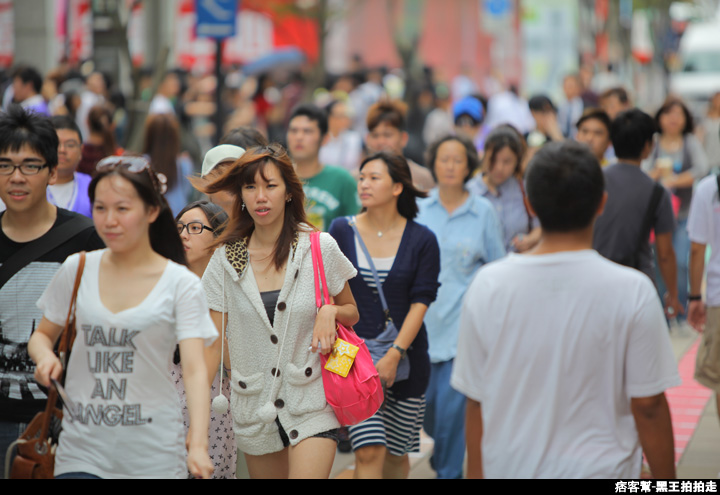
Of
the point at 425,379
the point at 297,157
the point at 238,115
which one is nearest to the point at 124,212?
the point at 425,379

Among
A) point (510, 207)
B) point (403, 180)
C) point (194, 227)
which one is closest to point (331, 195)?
point (510, 207)

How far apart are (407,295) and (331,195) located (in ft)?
6.54

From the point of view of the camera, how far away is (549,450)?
3.45 m

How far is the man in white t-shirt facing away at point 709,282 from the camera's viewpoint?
265 inches

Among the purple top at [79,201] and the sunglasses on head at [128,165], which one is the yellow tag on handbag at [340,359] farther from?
the purple top at [79,201]

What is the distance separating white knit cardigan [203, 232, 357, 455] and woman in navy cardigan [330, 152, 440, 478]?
3.34 ft

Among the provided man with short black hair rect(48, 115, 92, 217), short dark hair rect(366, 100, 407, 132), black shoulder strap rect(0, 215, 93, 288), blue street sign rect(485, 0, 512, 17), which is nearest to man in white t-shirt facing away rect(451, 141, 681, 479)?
black shoulder strap rect(0, 215, 93, 288)

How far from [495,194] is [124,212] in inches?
186

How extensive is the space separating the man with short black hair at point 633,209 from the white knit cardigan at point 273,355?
2632 millimetres

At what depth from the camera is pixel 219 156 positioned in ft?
19.1

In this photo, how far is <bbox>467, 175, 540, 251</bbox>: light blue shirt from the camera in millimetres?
7953

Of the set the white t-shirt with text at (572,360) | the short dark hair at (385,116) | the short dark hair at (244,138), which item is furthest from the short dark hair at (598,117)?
the white t-shirt with text at (572,360)
